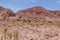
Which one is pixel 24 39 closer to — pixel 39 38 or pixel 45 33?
pixel 39 38

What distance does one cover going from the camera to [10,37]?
8039 mm

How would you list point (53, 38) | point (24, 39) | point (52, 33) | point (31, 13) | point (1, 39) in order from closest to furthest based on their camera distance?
point (1, 39) < point (24, 39) < point (53, 38) < point (52, 33) < point (31, 13)

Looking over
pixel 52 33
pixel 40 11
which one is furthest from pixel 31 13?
pixel 52 33

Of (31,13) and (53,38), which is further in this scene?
(31,13)

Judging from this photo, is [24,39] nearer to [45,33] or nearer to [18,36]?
[18,36]

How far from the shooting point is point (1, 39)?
24.9 feet

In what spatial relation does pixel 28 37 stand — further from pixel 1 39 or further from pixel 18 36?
pixel 1 39

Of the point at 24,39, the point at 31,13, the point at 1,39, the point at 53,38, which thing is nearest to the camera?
the point at 1,39

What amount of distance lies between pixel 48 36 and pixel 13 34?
6.03ft

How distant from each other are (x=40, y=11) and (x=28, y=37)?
44.0m

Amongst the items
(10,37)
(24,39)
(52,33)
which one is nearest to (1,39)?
(10,37)

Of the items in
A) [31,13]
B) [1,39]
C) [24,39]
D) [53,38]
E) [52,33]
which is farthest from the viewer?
[31,13]

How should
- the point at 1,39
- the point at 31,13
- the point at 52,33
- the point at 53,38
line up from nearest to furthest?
the point at 1,39 < the point at 53,38 < the point at 52,33 < the point at 31,13

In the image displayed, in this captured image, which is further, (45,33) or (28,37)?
(45,33)
